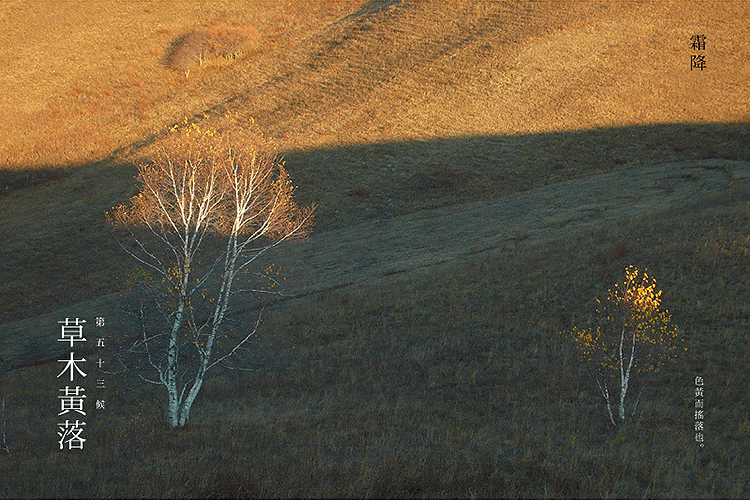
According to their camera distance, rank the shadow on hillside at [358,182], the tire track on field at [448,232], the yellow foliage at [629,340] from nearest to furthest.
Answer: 1. the yellow foliage at [629,340]
2. the tire track on field at [448,232]
3. the shadow on hillside at [358,182]

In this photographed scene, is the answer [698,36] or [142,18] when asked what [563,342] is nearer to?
[698,36]

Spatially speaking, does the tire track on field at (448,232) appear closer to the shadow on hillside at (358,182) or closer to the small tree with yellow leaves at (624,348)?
the shadow on hillside at (358,182)

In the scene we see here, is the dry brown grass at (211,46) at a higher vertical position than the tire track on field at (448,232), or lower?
higher

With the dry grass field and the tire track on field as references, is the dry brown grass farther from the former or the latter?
the tire track on field

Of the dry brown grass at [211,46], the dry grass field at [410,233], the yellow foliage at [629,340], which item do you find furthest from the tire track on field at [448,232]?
the dry brown grass at [211,46]

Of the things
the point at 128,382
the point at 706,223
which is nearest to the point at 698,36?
the point at 706,223

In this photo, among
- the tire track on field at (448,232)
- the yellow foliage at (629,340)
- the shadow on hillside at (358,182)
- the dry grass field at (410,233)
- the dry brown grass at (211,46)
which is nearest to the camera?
the dry grass field at (410,233)
